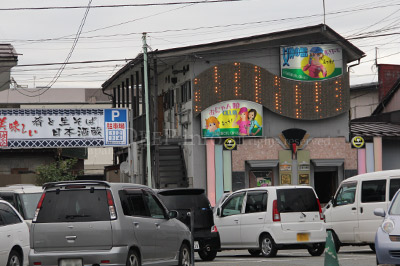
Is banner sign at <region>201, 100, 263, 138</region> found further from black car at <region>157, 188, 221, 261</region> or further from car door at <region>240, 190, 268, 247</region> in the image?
black car at <region>157, 188, 221, 261</region>

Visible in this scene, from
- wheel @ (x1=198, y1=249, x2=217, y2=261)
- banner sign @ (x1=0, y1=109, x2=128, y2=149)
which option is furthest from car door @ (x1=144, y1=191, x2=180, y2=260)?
banner sign @ (x1=0, y1=109, x2=128, y2=149)

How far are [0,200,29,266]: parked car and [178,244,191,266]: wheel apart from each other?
10.4ft

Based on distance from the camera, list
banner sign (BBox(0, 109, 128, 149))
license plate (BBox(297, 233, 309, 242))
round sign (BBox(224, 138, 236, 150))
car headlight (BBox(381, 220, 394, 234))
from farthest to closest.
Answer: banner sign (BBox(0, 109, 128, 149)) → round sign (BBox(224, 138, 236, 150)) → license plate (BBox(297, 233, 309, 242)) → car headlight (BBox(381, 220, 394, 234))

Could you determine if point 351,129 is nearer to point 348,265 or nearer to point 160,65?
point 160,65

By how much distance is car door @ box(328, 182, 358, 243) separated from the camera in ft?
70.2

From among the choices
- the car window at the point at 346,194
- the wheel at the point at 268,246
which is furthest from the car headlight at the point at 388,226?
the car window at the point at 346,194

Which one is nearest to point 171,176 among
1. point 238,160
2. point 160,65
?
point 238,160

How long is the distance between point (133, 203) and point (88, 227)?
1.10 meters

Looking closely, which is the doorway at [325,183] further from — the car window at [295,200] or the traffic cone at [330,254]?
the traffic cone at [330,254]

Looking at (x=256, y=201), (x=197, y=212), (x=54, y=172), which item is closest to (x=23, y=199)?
(x=197, y=212)

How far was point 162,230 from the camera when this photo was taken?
1489 centimetres

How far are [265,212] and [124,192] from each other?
8192 millimetres

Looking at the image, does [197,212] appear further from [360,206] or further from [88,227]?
[88,227]

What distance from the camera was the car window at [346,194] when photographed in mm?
21641
